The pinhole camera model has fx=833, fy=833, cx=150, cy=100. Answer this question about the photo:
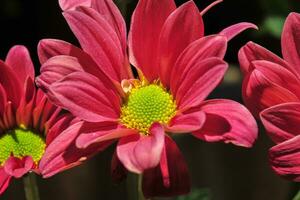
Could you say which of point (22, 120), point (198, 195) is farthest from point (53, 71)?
point (198, 195)

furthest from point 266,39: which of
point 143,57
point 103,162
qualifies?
point 143,57

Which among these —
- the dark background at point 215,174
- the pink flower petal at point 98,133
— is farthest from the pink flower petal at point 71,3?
the dark background at point 215,174

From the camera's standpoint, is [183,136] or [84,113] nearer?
[84,113]

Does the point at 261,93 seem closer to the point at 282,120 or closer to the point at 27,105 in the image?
the point at 282,120

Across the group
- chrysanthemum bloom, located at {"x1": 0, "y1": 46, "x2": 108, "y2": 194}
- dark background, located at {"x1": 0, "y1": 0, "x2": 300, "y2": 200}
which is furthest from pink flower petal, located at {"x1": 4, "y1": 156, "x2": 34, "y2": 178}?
dark background, located at {"x1": 0, "y1": 0, "x2": 300, "y2": 200}

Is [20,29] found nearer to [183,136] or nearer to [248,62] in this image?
[183,136]

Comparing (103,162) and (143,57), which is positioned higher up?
(143,57)
